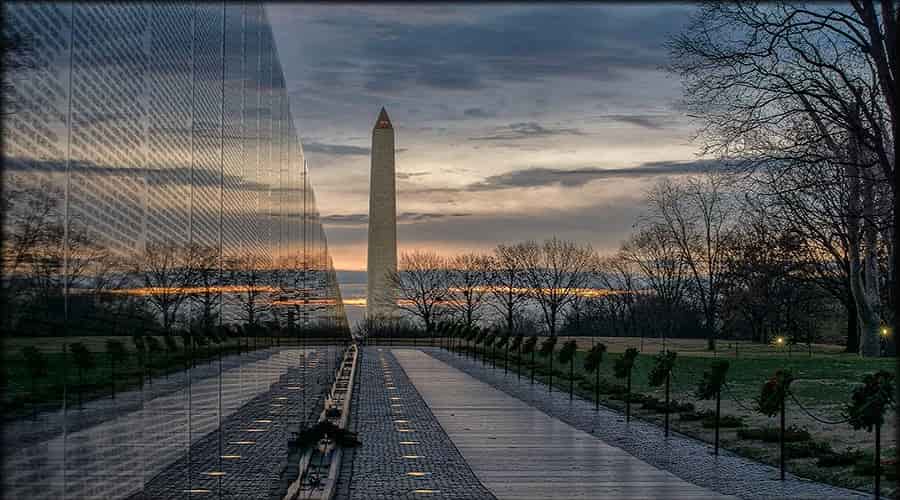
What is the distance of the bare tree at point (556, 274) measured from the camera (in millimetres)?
84688

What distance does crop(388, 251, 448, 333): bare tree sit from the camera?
281 feet

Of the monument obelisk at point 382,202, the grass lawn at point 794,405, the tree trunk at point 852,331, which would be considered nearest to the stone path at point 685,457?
the grass lawn at point 794,405

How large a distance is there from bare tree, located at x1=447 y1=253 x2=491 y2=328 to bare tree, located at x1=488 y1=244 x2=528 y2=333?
0.64m

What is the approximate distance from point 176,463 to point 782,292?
190 ft

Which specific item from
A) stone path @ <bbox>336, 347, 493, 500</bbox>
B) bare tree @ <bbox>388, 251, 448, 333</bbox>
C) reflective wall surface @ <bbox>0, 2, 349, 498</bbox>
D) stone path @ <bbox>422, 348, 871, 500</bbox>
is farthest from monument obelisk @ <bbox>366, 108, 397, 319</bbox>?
reflective wall surface @ <bbox>0, 2, 349, 498</bbox>

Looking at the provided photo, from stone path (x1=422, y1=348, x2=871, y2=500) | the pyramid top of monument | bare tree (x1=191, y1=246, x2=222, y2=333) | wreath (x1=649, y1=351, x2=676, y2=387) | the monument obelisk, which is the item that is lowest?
stone path (x1=422, y1=348, x2=871, y2=500)

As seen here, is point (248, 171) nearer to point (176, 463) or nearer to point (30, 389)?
point (176, 463)

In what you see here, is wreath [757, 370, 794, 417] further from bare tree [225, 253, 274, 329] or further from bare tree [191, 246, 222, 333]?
bare tree [191, 246, 222, 333]

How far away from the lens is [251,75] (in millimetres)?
8102

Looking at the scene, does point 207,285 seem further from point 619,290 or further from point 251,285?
point 619,290

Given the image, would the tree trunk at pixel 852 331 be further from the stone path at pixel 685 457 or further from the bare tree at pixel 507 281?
the bare tree at pixel 507 281

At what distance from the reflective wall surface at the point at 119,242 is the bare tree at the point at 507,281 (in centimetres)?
7790

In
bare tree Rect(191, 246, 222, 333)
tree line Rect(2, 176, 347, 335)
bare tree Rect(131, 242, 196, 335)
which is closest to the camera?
tree line Rect(2, 176, 347, 335)

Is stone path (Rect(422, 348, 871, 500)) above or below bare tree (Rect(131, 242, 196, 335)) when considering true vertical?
below
